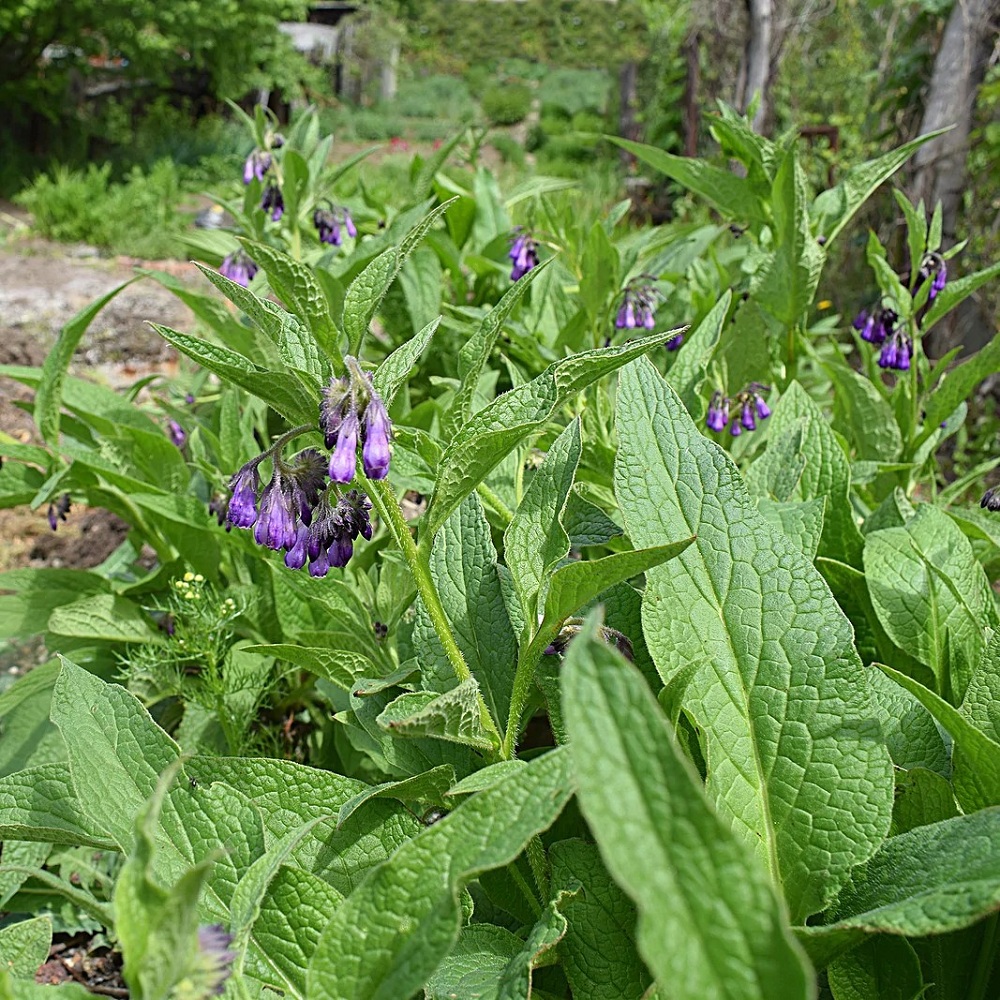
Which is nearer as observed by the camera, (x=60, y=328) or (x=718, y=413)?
(x=718, y=413)

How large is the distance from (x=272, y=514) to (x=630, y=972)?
2.39ft

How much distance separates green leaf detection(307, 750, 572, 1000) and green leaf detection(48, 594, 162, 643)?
1541mm

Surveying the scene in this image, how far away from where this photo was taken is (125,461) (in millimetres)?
2623

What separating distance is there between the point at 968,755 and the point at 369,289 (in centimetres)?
91

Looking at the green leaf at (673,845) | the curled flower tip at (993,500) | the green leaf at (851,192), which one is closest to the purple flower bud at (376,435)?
the green leaf at (673,845)

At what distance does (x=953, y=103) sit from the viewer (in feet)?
18.4

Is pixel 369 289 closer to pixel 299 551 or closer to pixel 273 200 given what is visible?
pixel 299 551

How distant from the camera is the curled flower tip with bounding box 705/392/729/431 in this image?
2.33 metres

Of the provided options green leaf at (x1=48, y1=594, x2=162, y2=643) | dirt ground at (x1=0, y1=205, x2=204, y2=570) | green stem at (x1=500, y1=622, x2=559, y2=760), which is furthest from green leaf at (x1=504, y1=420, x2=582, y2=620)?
dirt ground at (x1=0, y1=205, x2=204, y2=570)

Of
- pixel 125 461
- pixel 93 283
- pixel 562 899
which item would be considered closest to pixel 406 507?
pixel 125 461

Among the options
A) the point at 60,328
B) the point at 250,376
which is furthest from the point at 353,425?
the point at 60,328

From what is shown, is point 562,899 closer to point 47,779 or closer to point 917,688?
point 917,688

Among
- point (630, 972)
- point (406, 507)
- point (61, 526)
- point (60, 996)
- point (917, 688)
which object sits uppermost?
point (917, 688)

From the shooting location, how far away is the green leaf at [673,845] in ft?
2.14
